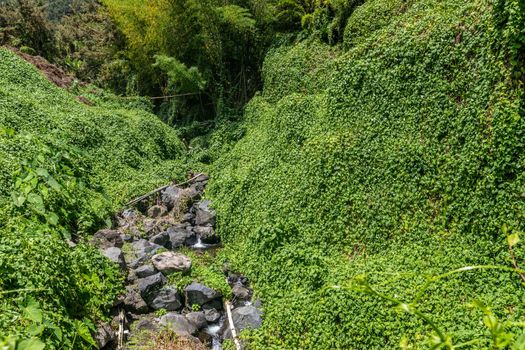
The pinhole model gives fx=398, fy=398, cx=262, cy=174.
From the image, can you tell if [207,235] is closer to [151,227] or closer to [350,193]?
[151,227]

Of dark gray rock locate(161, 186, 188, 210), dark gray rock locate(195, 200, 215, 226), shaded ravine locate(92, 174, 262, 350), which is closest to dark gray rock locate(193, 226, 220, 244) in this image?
shaded ravine locate(92, 174, 262, 350)

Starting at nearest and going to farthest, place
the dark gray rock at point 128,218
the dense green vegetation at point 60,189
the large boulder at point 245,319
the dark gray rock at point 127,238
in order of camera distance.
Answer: the dense green vegetation at point 60,189 < the large boulder at point 245,319 < the dark gray rock at point 127,238 < the dark gray rock at point 128,218

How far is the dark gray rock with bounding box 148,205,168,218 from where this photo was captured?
36.0 ft

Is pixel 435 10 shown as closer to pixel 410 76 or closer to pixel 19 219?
pixel 410 76

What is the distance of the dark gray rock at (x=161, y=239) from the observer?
30.1 ft

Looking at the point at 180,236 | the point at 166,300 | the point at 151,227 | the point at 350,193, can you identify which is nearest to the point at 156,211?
the point at 151,227

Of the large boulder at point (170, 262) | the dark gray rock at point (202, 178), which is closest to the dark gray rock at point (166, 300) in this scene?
the large boulder at point (170, 262)

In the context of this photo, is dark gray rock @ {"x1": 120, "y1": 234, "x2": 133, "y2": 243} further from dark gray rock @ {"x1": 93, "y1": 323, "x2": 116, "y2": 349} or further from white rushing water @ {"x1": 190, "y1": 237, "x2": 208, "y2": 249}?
dark gray rock @ {"x1": 93, "y1": 323, "x2": 116, "y2": 349}

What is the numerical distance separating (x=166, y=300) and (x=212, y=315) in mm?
854

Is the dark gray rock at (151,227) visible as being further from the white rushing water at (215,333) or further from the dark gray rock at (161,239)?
the white rushing water at (215,333)

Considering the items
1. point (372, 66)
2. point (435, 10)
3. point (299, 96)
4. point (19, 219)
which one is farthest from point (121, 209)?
point (435, 10)

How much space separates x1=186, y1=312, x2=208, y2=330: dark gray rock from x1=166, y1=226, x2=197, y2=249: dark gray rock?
2775 millimetres

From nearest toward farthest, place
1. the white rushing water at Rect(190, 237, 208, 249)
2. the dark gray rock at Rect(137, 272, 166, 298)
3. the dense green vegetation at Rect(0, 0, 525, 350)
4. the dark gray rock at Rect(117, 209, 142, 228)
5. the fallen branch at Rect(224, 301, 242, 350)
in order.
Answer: the dense green vegetation at Rect(0, 0, 525, 350) < the fallen branch at Rect(224, 301, 242, 350) < the dark gray rock at Rect(137, 272, 166, 298) < the white rushing water at Rect(190, 237, 208, 249) < the dark gray rock at Rect(117, 209, 142, 228)

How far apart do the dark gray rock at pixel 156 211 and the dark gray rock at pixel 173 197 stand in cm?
29
